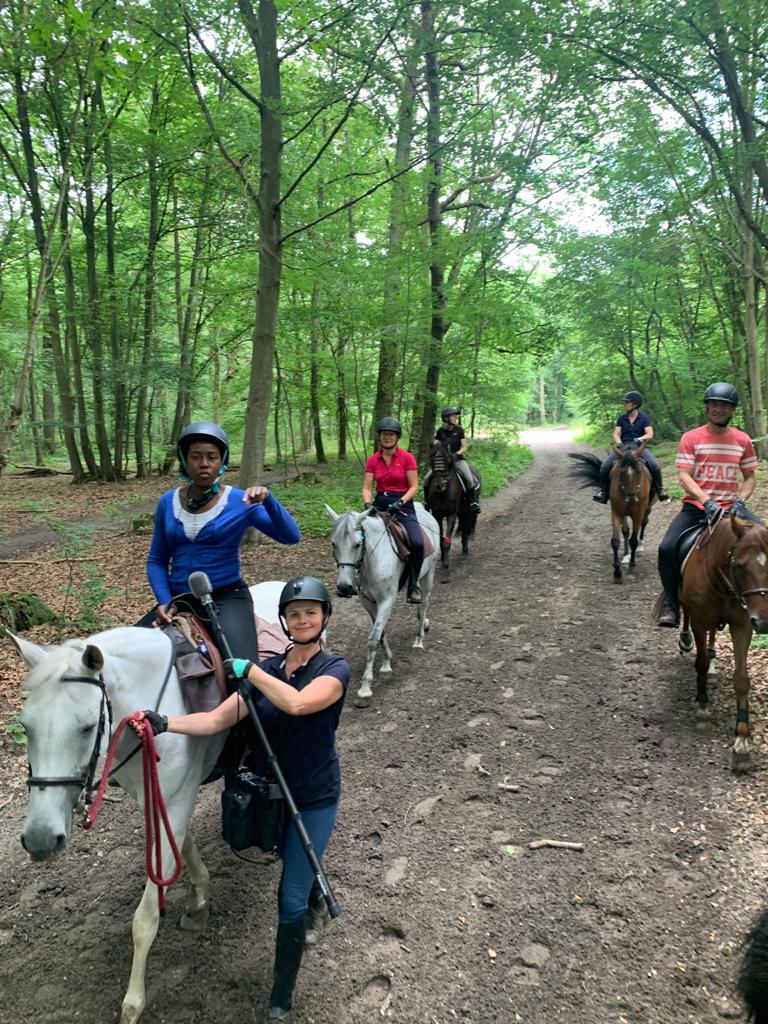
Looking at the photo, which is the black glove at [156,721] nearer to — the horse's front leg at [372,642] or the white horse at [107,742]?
the white horse at [107,742]

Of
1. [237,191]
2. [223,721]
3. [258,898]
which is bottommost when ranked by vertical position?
[258,898]

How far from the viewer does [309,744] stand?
8.64 feet

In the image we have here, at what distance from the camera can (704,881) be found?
3121 mm

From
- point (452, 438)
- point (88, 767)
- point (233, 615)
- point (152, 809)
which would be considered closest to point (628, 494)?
point (452, 438)

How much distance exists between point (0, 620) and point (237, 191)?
1082 centimetres

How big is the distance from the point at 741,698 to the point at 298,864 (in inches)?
136

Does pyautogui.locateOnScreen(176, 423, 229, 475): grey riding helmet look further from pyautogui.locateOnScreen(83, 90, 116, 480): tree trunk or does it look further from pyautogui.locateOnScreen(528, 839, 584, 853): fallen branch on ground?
pyautogui.locateOnScreen(83, 90, 116, 480): tree trunk

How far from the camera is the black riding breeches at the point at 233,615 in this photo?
10.4 feet

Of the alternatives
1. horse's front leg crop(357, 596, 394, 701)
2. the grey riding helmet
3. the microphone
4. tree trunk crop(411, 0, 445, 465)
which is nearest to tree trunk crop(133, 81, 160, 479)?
tree trunk crop(411, 0, 445, 465)

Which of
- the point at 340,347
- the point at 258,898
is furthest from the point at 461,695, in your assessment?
the point at 340,347

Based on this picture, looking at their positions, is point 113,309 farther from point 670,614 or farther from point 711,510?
point 711,510

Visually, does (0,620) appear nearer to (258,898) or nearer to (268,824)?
(258,898)

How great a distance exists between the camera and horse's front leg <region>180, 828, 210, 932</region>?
3.03 meters

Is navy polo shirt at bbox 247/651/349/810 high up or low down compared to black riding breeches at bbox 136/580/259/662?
down
